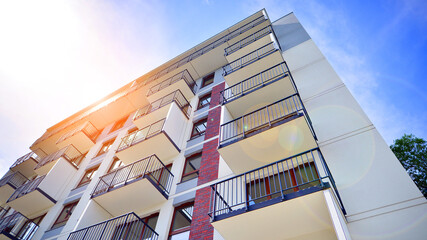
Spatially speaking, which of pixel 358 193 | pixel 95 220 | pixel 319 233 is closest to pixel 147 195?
pixel 95 220

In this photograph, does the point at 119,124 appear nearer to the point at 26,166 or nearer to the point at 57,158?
the point at 57,158

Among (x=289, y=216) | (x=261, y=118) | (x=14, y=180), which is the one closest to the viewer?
(x=289, y=216)

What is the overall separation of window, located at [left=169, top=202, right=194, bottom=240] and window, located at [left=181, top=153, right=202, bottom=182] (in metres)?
1.40

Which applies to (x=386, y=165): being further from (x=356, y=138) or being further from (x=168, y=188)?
(x=168, y=188)

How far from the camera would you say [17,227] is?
1536 centimetres

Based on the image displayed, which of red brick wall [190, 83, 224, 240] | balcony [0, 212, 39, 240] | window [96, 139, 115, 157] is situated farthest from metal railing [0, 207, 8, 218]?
red brick wall [190, 83, 224, 240]

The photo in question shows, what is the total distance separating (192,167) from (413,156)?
1519 centimetres

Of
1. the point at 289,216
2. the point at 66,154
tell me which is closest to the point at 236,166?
the point at 289,216

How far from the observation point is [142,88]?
20.5 metres

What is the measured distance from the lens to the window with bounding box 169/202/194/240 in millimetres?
9123

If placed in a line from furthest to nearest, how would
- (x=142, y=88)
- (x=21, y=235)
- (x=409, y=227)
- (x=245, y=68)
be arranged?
(x=142, y=88) < (x=21, y=235) < (x=245, y=68) < (x=409, y=227)

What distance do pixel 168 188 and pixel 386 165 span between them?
8203 millimetres

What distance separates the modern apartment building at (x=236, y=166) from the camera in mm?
6398

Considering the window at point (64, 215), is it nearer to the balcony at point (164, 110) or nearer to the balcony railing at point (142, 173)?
the balcony railing at point (142, 173)
